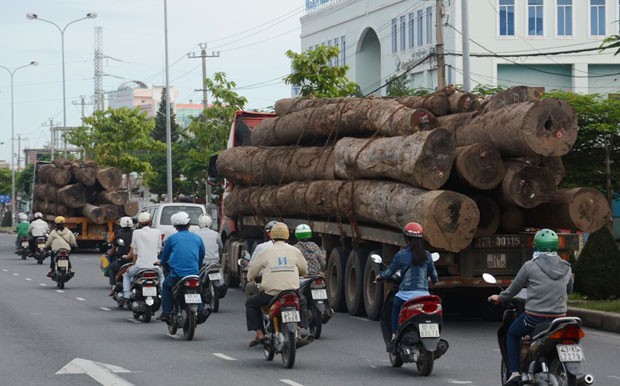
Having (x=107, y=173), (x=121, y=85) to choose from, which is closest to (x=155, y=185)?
(x=107, y=173)

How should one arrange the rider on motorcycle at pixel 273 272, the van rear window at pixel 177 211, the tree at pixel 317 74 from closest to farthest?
1. the rider on motorcycle at pixel 273 272
2. the van rear window at pixel 177 211
3. the tree at pixel 317 74

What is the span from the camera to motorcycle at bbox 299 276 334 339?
15.6m

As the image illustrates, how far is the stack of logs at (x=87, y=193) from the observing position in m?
44.0

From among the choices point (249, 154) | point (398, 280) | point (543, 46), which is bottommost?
point (398, 280)

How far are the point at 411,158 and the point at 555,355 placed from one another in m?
7.75

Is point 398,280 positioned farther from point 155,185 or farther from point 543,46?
point 155,185

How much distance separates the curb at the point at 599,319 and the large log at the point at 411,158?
292 cm

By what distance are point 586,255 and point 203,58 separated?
49605 mm

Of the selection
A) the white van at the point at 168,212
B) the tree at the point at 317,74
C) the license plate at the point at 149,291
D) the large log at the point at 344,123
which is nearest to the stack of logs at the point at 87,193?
the tree at the point at 317,74

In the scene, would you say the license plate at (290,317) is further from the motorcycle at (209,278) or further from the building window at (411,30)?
the building window at (411,30)

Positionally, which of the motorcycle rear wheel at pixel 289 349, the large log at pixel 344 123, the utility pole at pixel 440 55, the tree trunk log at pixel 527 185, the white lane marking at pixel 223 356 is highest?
the utility pole at pixel 440 55

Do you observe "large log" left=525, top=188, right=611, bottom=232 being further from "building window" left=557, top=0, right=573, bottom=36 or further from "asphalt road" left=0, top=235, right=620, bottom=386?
"building window" left=557, top=0, right=573, bottom=36

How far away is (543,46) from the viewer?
6231 centimetres

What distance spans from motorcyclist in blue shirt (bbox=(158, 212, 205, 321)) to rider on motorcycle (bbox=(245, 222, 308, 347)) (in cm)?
229
